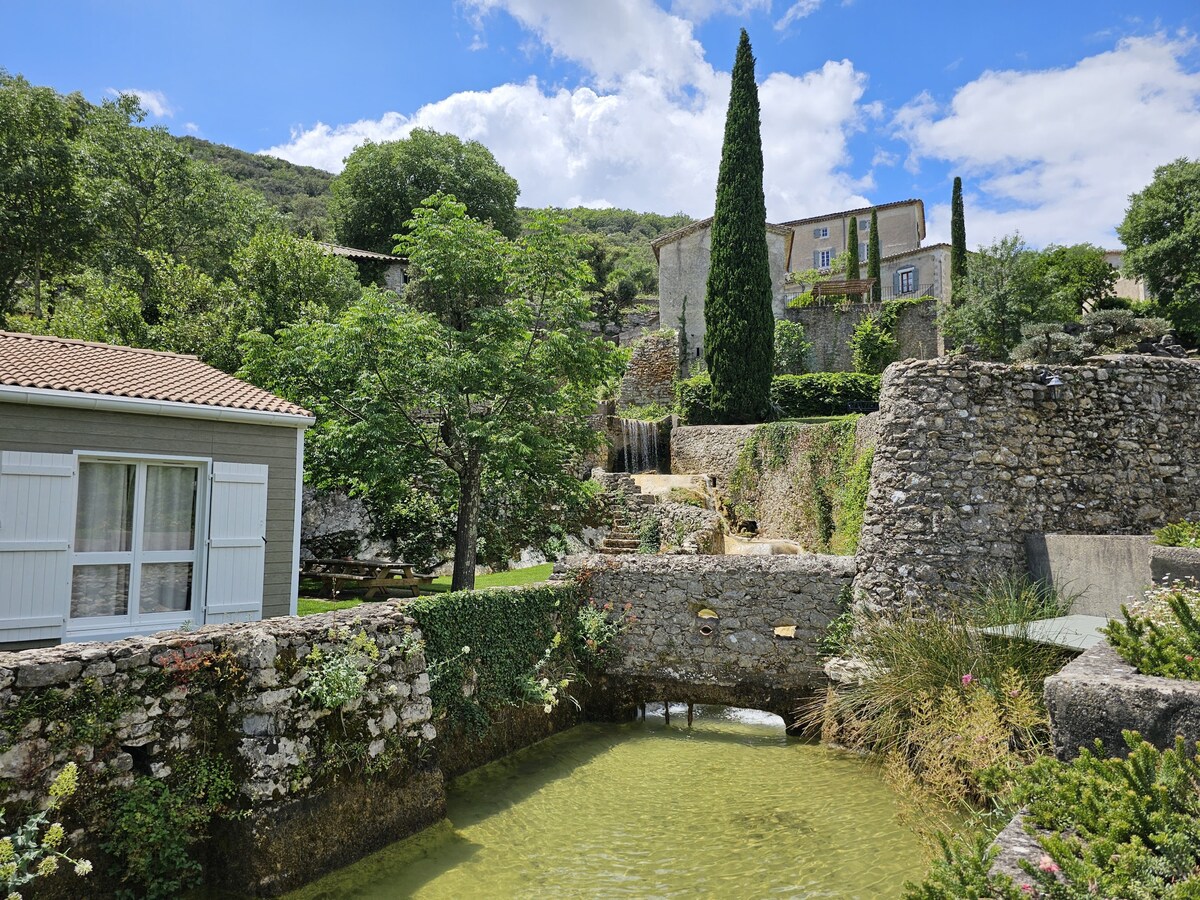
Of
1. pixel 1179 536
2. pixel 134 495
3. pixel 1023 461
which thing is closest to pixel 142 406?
pixel 134 495

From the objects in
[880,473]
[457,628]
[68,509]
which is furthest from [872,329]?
[68,509]

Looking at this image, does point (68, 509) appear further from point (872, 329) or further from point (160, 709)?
point (872, 329)

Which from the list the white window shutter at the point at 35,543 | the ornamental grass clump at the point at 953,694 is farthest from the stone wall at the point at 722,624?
the white window shutter at the point at 35,543

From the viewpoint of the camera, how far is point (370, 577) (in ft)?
45.4

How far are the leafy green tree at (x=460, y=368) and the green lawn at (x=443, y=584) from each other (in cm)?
193

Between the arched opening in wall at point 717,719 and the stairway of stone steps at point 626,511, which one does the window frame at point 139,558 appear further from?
the stairway of stone steps at point 626,511

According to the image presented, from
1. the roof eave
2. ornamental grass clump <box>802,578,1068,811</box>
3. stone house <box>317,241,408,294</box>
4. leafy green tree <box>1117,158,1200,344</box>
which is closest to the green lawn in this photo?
the roof eave

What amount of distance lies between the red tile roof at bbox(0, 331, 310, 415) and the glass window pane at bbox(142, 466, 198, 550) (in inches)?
36.7

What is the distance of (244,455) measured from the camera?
9992 millimetres

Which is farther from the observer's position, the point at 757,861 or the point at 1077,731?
the point at 757,861

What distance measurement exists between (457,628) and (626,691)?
154 inches

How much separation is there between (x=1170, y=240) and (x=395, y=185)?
35.2m

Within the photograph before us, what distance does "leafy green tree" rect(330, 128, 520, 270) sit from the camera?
4000 centimetres

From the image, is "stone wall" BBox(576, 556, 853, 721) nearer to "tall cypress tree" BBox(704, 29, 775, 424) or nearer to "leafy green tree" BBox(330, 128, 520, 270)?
"tall cypress tree" BBox(704, 29, 775, 424)
